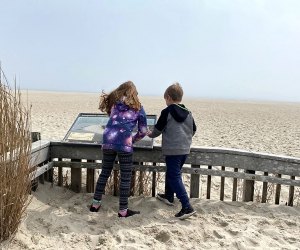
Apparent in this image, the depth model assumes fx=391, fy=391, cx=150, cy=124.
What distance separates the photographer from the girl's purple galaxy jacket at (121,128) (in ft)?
14.3

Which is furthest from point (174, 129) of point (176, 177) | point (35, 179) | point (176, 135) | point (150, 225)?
point (35, 179)

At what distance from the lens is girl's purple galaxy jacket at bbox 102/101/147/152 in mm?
4367

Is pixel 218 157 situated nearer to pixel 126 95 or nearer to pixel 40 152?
pixel 126 95

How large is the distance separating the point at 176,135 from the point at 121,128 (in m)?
0.65

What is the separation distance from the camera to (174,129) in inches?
177

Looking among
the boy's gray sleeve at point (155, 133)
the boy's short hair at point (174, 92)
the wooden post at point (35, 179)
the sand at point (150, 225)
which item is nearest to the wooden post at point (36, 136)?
the wooden post at point (35, 179)

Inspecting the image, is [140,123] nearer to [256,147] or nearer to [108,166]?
[108,166]

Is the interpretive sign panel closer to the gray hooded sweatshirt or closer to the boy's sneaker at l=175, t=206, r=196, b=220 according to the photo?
the gray hooded sweatshirt

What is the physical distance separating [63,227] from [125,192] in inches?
31.3

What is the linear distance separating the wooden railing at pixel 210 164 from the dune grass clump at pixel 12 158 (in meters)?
1.27

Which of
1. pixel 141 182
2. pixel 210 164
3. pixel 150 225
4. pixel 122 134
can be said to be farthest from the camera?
pixel 141 182

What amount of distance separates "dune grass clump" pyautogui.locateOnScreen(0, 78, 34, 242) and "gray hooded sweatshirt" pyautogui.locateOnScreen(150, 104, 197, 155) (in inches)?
63.0

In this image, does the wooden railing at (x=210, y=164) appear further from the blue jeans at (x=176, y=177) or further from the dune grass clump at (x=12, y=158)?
the dune grass clump at (x=12, y=158)

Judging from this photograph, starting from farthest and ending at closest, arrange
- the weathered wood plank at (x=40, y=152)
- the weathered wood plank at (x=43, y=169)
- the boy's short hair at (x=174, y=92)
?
the weathered wood plank at (x=43, y=169) < the weathered wood plank at (x=40, y=152) < the boy's short hair at (x=174, y=92)
